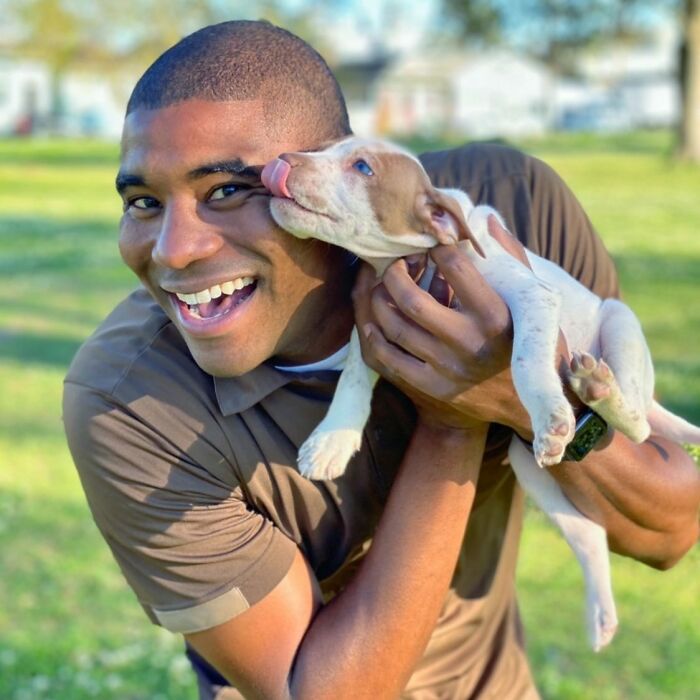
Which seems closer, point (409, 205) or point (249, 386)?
point (409, 205)

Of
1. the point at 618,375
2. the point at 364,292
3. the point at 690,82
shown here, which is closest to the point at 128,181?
the point at 364,292

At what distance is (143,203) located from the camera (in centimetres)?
278

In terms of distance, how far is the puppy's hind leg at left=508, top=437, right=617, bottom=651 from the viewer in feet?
10.1

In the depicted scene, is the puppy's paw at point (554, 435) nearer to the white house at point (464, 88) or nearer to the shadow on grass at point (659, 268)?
the shadow on grass at point (659, 268)

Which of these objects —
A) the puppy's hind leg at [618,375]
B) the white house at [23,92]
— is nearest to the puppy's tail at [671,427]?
the puppy's hind leg at [618,375]

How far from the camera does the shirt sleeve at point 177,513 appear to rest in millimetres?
2855

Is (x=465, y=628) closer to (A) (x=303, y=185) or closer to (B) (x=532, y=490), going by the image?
(B) (x=532, y=490)

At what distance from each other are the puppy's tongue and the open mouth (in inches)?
9.2

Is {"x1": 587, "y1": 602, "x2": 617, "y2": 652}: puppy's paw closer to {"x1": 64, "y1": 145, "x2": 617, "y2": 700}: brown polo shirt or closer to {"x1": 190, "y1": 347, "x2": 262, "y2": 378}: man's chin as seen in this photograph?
{"x1": 64, "y1": 145, "x2": 617, "y2": 700}: brown polo shirt

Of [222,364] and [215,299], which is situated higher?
[215,299]

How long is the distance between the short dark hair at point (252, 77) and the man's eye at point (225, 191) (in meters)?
0.17

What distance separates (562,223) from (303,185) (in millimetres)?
1063

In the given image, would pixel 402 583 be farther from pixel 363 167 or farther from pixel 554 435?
pixel 363 167

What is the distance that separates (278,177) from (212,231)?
21cm
